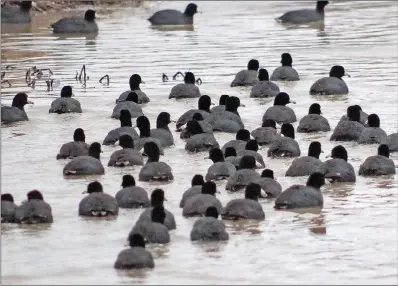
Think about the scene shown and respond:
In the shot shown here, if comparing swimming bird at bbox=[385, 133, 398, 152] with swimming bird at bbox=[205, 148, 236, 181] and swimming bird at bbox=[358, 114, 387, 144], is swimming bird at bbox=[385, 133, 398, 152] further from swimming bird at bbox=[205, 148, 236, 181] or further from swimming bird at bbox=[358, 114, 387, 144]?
swimming bird at bbox=[205, 148, 236, 181]

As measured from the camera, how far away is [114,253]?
13477 millimetres

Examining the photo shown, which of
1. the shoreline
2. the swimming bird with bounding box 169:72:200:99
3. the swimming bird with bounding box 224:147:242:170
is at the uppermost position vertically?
the shoreline

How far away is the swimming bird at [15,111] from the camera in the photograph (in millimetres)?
21188

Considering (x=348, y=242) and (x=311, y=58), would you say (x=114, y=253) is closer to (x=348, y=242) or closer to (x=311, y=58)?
(x=348, y=242)

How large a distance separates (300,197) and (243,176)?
3.25 feet

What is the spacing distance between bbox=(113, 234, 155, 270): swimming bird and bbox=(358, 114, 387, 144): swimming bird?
683 cm

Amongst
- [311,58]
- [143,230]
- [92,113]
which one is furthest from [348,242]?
[311,58]

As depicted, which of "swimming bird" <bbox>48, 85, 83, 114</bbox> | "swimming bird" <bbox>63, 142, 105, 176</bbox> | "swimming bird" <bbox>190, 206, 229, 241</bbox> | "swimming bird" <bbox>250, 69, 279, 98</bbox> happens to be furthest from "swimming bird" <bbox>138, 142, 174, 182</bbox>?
"swimming bird" <bbox>250, 69, 279, 98</bbox>

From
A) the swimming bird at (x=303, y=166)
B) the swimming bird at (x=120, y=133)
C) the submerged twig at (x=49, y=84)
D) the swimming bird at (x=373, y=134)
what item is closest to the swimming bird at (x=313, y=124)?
the swimming bird at (x=373, y=134)

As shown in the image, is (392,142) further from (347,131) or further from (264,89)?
(264,89)

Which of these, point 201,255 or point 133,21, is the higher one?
point 133,21

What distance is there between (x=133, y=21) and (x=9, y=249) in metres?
25.5

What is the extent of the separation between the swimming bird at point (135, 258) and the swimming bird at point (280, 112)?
27.0 feet

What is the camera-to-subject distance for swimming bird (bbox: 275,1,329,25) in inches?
1459
